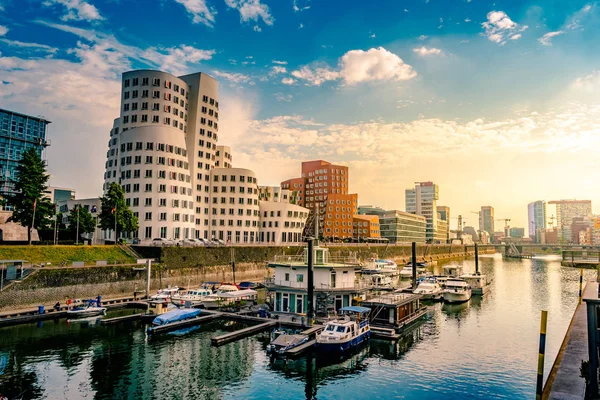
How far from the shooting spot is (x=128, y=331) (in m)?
48.9

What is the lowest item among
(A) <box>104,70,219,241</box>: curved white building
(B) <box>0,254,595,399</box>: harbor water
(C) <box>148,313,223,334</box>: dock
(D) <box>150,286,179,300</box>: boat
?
(B) <box>0,254,595,399</box>: harbor water

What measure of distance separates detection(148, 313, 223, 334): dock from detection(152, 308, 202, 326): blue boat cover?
1.74 ft

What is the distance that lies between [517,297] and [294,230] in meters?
74.0

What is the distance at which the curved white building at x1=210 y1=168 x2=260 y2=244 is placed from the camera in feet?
401

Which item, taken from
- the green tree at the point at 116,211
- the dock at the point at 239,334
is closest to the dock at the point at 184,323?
the dock at the point at 239,334

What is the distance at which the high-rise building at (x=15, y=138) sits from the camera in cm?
16362

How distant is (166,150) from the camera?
342 feet

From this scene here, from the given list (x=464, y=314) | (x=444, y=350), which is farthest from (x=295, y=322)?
(x=464, y=314)

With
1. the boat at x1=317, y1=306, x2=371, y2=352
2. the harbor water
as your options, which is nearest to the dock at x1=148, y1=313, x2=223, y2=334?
the harbor water

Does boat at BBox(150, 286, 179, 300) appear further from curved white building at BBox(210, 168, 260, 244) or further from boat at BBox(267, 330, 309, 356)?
curved white building at BBox(210, 168, 260, 244)

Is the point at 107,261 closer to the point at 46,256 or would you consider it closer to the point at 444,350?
the point at 46,256

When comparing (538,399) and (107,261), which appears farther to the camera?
(107,261)

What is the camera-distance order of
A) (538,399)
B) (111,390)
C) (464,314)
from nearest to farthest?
(538,399) < (111,390) < (464,314)

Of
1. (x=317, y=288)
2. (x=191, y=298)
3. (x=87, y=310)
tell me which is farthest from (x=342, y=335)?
(x=87, y=310)
